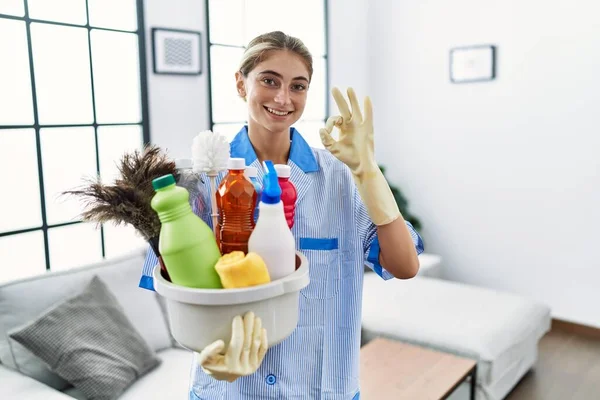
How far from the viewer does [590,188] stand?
3180 millimetres

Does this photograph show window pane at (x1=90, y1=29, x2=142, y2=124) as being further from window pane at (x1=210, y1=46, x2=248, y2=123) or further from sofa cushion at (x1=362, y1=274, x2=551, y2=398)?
sofa cushion at (x1=362, y1=274, x2=551, y2=398)

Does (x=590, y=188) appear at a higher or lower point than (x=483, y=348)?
higher

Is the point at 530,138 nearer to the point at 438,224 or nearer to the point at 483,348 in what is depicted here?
the point at 438,224

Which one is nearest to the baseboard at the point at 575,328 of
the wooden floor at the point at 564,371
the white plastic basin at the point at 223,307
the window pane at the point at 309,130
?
the wooden floor at the point at 564,371

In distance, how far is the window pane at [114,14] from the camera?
94.3 inches

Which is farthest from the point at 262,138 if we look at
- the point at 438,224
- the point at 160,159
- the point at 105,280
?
the point at 438,224

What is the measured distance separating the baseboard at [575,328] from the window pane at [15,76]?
10.3 feet

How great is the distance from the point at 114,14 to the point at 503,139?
239 cm

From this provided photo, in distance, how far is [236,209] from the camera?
710 millimetres

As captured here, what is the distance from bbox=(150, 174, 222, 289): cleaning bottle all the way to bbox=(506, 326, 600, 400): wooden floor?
235cm

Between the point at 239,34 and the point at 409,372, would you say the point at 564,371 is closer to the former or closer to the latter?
the point at 409,372

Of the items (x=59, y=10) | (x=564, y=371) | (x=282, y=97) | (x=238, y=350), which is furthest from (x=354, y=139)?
(x=564, y=371)

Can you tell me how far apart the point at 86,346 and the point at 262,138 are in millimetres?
1218

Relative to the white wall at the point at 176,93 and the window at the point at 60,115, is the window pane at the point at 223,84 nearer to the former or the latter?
the white wall at the point at 176,93
